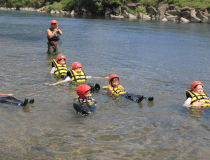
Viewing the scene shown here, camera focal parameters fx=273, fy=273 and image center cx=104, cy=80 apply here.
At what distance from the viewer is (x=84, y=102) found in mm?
8141

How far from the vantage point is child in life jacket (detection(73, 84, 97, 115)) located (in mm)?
7784

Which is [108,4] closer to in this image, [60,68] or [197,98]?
[60,68]

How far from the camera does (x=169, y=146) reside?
6.18 m

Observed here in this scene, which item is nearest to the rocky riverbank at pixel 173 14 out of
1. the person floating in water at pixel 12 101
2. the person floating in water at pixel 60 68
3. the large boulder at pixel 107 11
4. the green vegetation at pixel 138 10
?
the green vegetation at pixel 138 10

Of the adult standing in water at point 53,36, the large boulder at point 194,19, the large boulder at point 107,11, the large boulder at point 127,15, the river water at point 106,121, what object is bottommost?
the river water at point 106,121

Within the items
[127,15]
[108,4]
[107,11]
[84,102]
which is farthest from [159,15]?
[84,102]

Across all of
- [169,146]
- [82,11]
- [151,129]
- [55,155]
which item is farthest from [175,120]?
[82,11]

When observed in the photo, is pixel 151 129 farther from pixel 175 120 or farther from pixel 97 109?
pixel 97 109

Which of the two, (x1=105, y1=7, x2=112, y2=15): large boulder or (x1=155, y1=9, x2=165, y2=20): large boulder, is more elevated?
(x1=105, y1=7, x2=112, y2=15): large boulder

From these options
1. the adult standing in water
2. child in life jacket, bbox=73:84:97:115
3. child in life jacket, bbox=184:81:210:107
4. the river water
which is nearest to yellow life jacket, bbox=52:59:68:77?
the river water

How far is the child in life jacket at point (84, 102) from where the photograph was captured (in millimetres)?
7784

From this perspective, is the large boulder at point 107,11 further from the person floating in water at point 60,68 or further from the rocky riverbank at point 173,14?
the person floating in water at point 60,68

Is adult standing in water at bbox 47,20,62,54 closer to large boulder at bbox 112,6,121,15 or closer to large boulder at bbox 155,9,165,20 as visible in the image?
large boulder at bbox 155,9,165,20

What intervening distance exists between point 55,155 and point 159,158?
215cm
